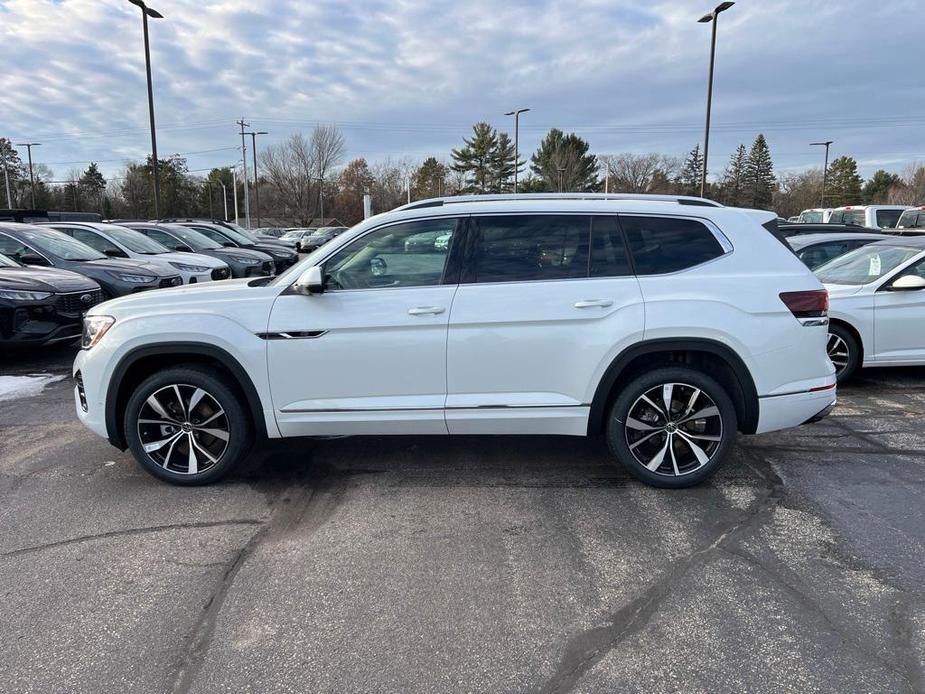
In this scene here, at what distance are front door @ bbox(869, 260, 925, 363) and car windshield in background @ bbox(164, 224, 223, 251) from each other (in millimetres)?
14437

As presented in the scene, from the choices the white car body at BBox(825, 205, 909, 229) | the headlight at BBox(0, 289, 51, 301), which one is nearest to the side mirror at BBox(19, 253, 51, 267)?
the headlight at BBox(0, 289, 51, 301)

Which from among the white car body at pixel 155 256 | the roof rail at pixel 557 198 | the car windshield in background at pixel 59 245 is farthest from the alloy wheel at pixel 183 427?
the white car body at pixel 155 256

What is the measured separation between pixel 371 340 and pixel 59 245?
355 inches

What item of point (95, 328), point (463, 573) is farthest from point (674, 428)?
point (95, 328)

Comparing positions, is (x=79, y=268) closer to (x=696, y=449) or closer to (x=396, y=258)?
(x=396, y=258)

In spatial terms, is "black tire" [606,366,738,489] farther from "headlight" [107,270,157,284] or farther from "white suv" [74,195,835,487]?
"headlight" [107,270,157,284]

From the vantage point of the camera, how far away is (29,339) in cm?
779

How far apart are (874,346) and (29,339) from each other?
957 centimetres

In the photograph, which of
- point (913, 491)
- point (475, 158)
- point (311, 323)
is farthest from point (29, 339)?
point (475, 158)

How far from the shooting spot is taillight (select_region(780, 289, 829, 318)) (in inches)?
159

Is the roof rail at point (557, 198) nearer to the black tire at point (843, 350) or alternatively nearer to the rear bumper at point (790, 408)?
the rear bumper at point (790, 408)

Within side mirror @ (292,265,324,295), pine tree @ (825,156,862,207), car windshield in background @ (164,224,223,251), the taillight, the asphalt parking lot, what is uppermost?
pine tree @ (825,156,862,207)

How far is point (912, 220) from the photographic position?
1878 cm

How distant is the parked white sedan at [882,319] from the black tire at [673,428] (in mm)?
3446
